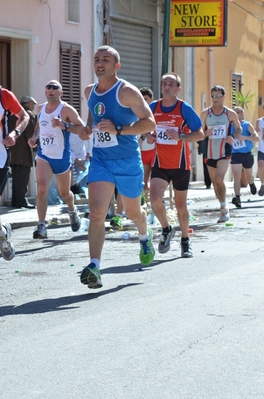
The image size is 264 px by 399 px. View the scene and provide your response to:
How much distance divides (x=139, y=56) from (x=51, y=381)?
65.1 feet

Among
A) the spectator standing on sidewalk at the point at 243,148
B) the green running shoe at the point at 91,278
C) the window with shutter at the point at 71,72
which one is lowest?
the green running shoe at the point at 91,278

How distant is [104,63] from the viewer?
27.6 ft

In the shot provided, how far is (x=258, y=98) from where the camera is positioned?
3359 cm

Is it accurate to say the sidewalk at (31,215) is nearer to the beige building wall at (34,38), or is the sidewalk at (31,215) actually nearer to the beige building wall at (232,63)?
the beige building wall at (34,38)

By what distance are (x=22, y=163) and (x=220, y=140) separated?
4.06m

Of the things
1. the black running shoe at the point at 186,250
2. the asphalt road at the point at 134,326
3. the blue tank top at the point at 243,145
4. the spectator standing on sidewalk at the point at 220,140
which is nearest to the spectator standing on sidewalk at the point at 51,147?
the asphalt road at the point at 134,326

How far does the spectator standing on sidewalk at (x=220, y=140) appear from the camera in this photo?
1505 cm

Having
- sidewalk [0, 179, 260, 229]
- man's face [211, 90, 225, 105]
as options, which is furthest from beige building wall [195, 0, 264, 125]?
man's face [211, 90, 225, 105]

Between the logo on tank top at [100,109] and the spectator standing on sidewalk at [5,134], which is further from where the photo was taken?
the spectator standing on sidewalk at [5,134]

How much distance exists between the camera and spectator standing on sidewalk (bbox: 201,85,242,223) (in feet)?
49.4

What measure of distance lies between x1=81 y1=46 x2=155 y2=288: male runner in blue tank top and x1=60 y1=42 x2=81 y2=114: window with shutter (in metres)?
12.0

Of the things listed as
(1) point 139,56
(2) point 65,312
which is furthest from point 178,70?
(2) point 65,312

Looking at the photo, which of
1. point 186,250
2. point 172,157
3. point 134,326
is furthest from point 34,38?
point 134,326

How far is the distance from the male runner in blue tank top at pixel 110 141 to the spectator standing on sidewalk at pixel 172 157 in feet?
6.26
